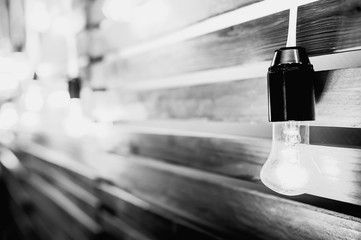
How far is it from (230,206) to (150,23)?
1.91 metres

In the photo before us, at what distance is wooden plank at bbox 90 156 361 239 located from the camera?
1.83 metres

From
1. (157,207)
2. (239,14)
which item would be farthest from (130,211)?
(239,14)

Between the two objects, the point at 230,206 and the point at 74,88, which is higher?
the point at 74,88

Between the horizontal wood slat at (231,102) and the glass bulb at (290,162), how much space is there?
0.63 feet

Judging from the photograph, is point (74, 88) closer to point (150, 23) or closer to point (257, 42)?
point (150, 23)

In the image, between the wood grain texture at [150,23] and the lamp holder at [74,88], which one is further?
the lamp holder at [74,88]

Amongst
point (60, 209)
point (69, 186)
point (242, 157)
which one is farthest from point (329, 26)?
point (60, 209)

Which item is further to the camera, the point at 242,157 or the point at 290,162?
the point at 242,157

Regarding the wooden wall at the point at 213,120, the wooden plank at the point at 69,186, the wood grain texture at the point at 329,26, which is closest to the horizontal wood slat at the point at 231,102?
the wooden wall at the point at 213,120

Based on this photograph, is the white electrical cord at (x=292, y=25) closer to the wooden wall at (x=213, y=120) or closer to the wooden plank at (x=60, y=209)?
the wooden wall at (x=213, y=120)

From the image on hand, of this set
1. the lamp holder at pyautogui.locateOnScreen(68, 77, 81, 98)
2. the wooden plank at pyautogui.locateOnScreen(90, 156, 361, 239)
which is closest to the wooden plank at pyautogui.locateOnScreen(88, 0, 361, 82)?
the wooden plank at pyautogui.locateOnScreen(90, 156, 361, 239)

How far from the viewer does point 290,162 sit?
1626 mm

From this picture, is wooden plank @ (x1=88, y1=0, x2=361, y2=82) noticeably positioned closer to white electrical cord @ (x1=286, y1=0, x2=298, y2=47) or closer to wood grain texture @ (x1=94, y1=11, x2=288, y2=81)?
wood grain texture @ (x1=94, y1=11, x2=288, y2=81)

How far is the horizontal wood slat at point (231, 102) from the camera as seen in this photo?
1640 millimetres
